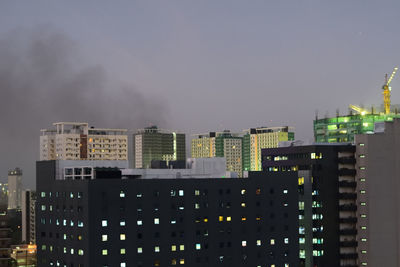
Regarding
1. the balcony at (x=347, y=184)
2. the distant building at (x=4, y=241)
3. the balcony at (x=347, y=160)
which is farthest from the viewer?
the distant building at (x=4, y=241)

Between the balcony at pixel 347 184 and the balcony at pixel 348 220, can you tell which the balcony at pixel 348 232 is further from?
the balcony at pixel 347 184

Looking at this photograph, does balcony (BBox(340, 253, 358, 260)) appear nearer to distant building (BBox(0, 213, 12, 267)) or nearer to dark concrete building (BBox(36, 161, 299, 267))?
dark concrete building (BBox(36, 161, 299, 267))

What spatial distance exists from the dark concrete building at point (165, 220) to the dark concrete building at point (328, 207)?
2843 cm

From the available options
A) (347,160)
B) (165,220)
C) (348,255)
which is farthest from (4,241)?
(347,160)

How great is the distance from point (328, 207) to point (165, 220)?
60.8 metres

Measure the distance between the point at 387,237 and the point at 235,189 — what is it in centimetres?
5440

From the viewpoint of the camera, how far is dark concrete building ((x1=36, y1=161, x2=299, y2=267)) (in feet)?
432

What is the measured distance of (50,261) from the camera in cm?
13912

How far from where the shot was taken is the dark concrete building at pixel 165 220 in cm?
13162

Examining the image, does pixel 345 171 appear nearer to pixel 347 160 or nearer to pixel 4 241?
pixel 347 160

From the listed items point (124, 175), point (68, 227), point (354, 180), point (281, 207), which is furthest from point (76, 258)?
point (354, 180)

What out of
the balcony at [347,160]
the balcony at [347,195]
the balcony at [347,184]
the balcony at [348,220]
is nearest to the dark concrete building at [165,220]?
the balcony at [348,220]

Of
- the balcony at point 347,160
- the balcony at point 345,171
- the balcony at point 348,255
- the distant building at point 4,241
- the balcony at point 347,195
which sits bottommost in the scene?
the balcony at point 348,255

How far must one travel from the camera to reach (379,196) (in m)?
182
